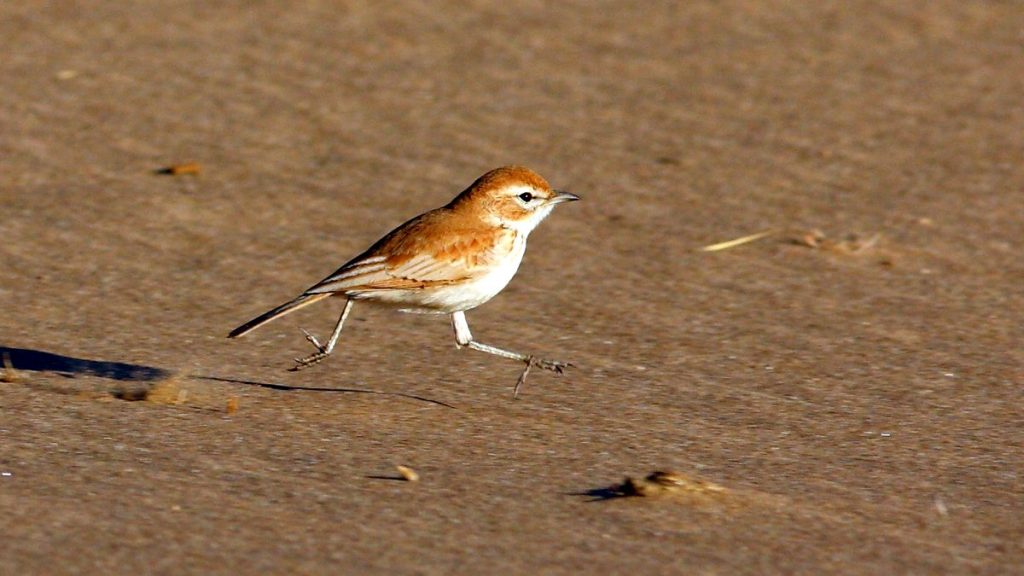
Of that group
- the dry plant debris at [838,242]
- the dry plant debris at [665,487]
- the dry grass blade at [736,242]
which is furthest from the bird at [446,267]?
the dry plant debris at [838,242]

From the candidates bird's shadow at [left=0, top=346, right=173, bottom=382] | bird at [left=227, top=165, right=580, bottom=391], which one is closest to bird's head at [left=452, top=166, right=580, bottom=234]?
bird at [left=227, top=165, right=580, bottom=391]

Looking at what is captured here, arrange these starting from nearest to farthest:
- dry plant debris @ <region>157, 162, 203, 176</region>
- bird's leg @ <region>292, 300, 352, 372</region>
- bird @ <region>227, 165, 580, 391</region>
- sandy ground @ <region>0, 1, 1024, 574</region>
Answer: sandy ground @ <region>0, 1, 1024, 574</region>
bird @ <region>227, 165, 580, 391</region>
bird's leg @ <region>292, 300, 352, 372</region>
dry plant debris @ <region>157, 162, 203, 176</region>

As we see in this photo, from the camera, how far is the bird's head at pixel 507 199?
7680mm

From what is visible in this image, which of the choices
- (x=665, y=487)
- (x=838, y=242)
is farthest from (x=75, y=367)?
(x=838, y=242)

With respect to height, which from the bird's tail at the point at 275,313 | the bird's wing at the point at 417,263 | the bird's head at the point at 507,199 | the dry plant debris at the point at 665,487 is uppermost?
the bird's head at the point at 507,199

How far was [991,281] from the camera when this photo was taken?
9.20 meters

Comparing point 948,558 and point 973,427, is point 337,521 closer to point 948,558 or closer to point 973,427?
point 948,558

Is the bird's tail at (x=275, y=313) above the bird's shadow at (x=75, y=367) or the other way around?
above

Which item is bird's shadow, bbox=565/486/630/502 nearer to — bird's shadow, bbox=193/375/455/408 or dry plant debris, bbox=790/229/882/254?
bird's shadow, bbox=193/375/455/408

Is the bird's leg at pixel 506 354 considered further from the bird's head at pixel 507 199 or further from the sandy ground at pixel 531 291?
the bird's head at pixel 507 199

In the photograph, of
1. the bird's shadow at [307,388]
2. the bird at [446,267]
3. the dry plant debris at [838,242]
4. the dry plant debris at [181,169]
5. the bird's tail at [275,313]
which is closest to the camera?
the bird's tail at [275,313]

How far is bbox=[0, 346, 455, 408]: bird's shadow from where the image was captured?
7363 mm

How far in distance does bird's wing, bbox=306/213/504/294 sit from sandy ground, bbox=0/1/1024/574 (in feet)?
1.71

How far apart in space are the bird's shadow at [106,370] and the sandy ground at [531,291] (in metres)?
0.02
